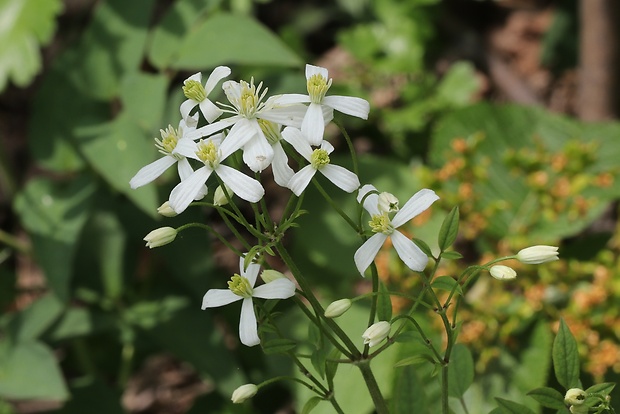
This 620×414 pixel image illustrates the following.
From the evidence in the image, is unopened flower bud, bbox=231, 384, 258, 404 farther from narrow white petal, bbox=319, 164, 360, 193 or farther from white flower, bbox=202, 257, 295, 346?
narrow white petal, bbox=319, 164, 360, 193

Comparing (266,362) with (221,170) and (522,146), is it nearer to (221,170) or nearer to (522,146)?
(522,146)

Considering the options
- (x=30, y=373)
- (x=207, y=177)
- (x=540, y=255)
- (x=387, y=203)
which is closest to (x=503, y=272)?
(x=540, y=255)

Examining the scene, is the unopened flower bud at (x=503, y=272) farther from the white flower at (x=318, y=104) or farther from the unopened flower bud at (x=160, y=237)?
the unopened flower bud at (x=160, y=237)

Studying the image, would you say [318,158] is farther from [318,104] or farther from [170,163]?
[170,163]

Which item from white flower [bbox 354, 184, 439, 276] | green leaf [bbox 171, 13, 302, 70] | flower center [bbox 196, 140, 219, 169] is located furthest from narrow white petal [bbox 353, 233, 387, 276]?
green leaf [bbox 171, 13, 302, 70]

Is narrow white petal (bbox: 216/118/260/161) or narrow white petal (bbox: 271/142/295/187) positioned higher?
narrow white petal (bbox: 216/118/260/161)
